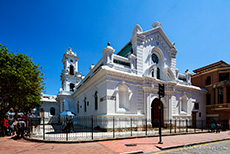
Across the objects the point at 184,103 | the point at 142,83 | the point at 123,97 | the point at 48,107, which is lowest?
the point at 48,107

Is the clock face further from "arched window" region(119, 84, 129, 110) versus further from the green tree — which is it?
the green tree

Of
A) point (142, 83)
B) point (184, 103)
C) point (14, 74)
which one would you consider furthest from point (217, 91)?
point (14, 74)

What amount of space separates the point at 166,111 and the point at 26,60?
1764 cm

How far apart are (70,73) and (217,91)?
28.5 m

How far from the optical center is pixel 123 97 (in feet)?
A: 50.3

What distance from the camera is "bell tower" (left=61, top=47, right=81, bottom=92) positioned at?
30609mm

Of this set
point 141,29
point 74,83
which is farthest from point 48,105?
point 141,29

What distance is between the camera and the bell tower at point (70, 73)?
1205 inches

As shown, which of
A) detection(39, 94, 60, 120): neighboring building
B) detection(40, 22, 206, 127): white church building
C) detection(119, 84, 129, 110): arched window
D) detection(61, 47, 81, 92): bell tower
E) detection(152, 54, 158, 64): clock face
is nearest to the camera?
detection(40, 22, 206, 127): white church building

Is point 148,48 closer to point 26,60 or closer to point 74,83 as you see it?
point 26,60

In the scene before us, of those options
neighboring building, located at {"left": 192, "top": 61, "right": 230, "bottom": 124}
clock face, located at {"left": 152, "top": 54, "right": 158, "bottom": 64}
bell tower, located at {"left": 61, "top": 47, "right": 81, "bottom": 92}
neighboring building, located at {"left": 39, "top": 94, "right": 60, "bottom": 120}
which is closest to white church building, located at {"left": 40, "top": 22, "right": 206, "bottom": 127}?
clock face, located at {"left": 152, "top": 54, "right": 158, "bottom": 64}

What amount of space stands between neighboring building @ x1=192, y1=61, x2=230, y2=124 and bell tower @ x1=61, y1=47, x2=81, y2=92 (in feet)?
84.8

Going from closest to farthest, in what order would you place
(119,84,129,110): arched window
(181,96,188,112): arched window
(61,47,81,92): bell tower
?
(119,84,129,110): arched window
(181,96,188,112): arched window
(61,47,81,92): bell tower

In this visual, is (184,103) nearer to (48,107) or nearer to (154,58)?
(154,58)
